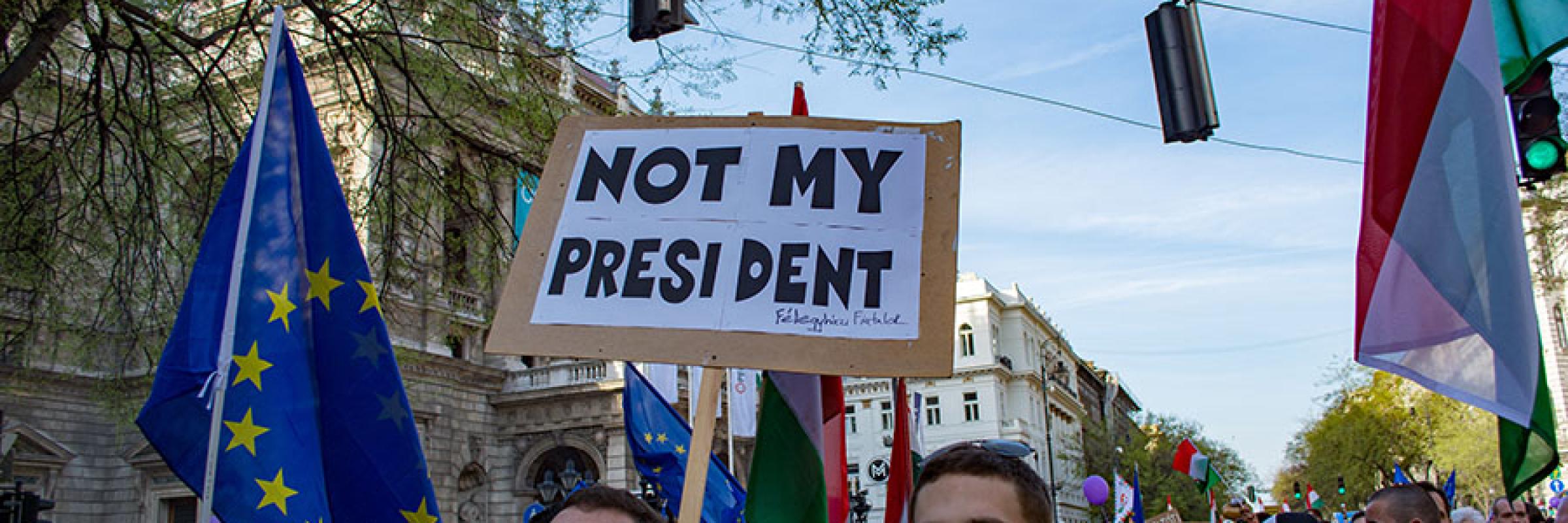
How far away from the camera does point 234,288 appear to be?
394cm

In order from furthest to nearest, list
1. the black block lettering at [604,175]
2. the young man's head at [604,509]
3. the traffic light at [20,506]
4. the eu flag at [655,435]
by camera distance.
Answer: the eu flag at [655,435] → the traffic light at [20,506] → the black block lettering at [604,175] → the young man's head at [604,509]

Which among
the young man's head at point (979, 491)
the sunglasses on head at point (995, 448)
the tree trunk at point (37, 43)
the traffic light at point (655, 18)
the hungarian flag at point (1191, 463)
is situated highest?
the tree trunk at point (37, 43)

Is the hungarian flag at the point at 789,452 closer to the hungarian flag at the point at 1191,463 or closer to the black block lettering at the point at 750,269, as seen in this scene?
the black block lettering at the point at 750,269

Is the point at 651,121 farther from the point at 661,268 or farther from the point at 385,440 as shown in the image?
the point at 385,440

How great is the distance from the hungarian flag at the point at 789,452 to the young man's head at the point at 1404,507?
2.42 m

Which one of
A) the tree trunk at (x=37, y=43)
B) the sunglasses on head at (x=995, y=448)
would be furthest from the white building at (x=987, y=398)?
the sunglasses on head at (x=995, y=448)

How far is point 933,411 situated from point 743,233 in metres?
55.8

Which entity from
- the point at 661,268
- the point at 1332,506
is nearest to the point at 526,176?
the point at 661,268

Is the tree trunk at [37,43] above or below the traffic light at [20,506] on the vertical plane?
above

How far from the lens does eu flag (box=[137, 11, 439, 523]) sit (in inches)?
155

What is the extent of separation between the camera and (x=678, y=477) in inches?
436

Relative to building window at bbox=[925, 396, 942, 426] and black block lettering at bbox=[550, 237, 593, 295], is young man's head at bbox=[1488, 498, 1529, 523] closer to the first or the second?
black block lettering at bbox=[550, 237, 593, 295]

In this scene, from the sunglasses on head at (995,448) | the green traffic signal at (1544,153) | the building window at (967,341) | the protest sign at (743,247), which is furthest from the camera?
the building window at (967,341)

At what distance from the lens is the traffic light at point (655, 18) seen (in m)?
6.19
